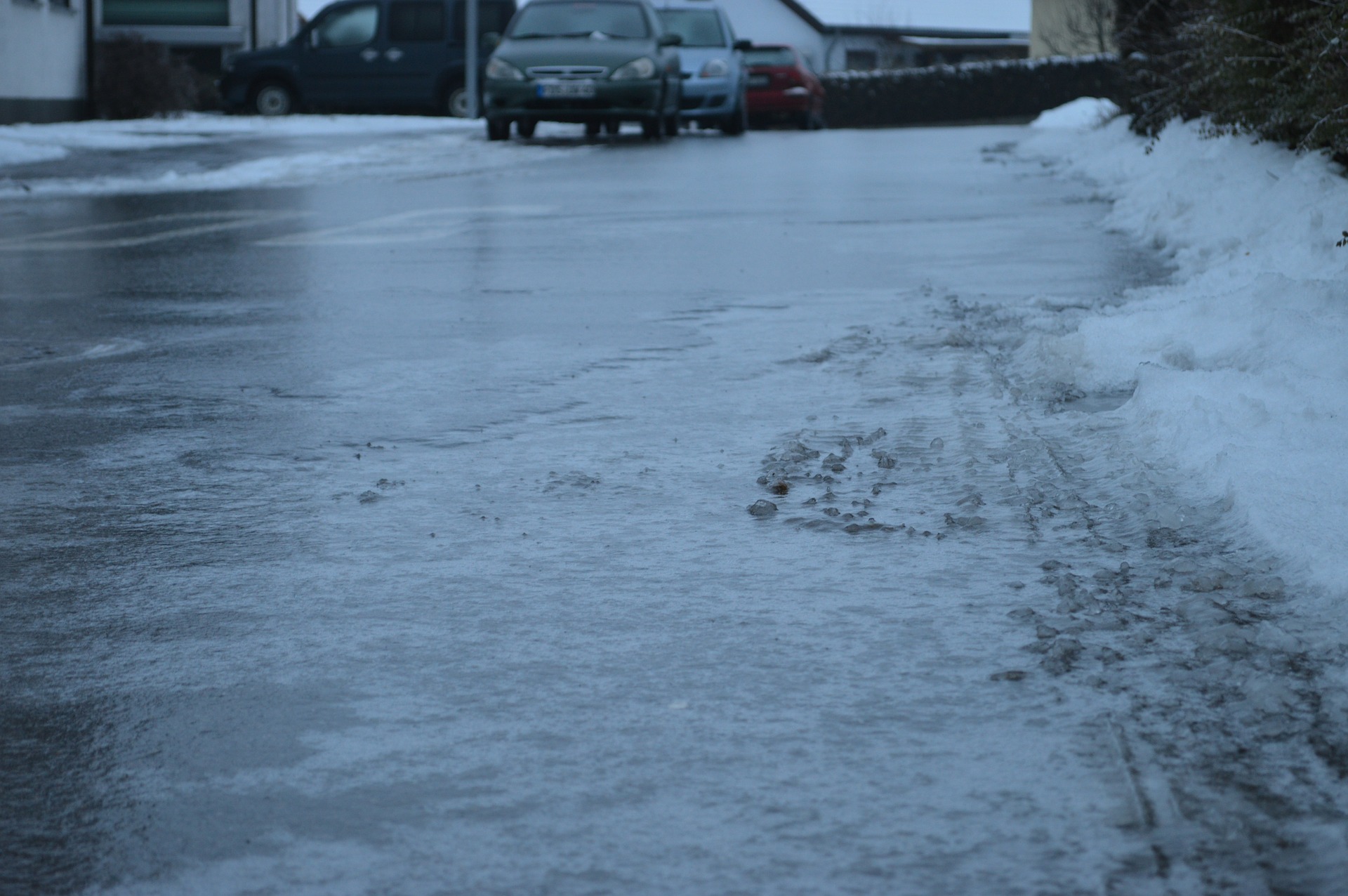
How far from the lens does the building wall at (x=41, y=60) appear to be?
21547 mm

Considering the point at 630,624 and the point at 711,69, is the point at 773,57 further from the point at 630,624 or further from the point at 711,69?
the point at 630,624

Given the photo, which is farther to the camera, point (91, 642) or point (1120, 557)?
point (1120, 557)

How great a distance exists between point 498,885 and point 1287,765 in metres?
0.99

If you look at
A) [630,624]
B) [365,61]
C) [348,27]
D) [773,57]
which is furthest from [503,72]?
[630,624]

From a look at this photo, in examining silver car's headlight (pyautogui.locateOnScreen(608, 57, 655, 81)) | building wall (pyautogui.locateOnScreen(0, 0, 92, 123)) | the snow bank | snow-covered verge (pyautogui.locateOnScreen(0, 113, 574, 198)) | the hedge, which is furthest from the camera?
the hedge

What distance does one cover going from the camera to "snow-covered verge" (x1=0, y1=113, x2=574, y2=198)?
14078 mm

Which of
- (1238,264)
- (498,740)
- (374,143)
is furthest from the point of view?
(374,143)

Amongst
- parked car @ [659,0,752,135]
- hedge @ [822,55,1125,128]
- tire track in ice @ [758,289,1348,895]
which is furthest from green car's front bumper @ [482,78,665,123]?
hedge @ [822,55,1125,128]

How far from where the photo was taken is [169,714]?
2.61m

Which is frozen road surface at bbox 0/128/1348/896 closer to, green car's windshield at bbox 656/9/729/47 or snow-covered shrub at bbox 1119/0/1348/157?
snow-covered shrub at bbox 1119/0/1348/157

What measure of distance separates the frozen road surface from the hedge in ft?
113

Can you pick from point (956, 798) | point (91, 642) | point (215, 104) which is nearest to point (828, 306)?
point (91, 642)

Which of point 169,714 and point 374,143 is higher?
point 374,143

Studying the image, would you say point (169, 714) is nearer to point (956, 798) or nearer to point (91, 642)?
point (91, 642)
